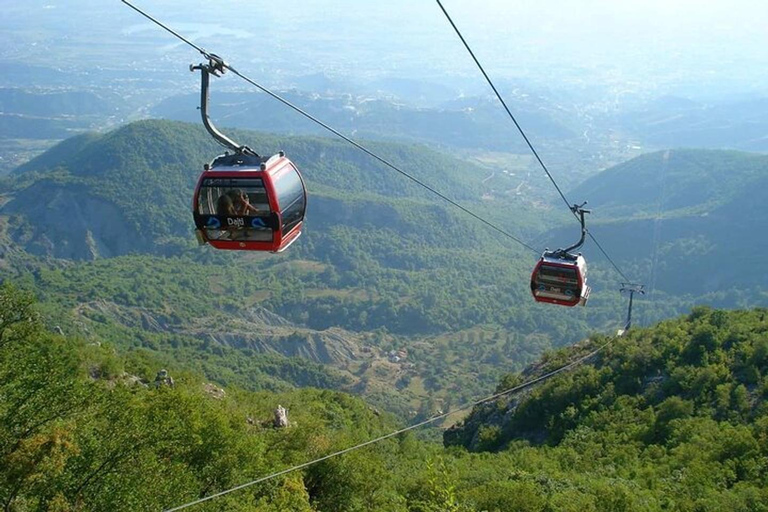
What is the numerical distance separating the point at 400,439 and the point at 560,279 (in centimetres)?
2736

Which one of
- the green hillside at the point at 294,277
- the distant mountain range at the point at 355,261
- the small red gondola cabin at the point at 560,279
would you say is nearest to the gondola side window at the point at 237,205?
the small red gondola cabin at the point at 560,279

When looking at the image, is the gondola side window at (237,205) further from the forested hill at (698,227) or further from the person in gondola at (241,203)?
the forested hill at (698,227)

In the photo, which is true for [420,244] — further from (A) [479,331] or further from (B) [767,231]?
(B) [767,231]

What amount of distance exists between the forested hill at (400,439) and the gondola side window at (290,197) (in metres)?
4.93

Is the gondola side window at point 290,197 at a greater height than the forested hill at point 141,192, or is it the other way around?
the gondola side window at point 290,197

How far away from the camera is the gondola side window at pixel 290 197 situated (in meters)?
11.2

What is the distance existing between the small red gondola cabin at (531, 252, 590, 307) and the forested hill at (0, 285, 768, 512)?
630 cm

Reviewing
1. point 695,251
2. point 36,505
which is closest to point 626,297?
point 695,251

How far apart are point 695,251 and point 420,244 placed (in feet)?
209

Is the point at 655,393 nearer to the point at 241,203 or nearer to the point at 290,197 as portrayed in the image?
the point at 290,197

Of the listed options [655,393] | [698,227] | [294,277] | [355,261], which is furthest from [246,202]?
[698,227]

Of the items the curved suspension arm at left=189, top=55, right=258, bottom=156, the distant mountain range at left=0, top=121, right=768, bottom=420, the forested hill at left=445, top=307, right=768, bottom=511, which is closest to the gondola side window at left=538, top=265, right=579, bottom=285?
the forested hill at left=445, top=307, right=768, bottom=511

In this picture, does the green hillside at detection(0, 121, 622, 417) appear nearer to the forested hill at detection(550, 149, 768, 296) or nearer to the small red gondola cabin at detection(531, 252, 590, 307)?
the forested hill at detection(550, 149, 768, 296)

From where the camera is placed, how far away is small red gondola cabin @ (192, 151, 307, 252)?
35.7 feet
